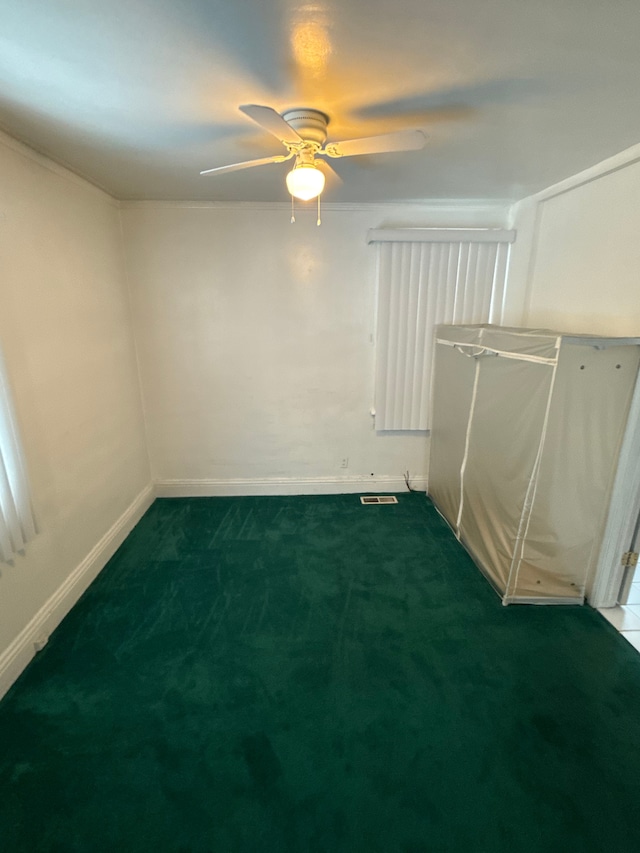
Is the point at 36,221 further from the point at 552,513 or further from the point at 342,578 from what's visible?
the point at 552,513

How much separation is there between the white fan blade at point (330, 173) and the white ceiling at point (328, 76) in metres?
0.06

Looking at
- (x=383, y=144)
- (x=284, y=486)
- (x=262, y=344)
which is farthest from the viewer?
(x=284, y=486)

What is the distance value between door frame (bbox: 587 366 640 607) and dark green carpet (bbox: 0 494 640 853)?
24cm

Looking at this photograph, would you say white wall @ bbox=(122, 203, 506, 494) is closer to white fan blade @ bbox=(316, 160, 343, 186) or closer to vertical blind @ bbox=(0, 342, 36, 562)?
white fan blade @ bbox=(316, 160, 343, 186)

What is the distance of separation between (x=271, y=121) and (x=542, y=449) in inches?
75.2

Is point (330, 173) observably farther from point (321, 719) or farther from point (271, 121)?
point (321, 719)

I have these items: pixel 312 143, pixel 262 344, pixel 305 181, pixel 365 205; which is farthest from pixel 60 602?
pixel 365 205

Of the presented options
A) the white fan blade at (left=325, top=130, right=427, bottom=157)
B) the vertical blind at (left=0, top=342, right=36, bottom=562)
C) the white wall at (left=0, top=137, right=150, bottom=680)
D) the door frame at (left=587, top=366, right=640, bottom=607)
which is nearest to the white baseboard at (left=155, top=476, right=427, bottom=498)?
the white wall at (left=0, top=137, right=150, bottom=680)

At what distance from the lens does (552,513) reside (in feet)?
7.25

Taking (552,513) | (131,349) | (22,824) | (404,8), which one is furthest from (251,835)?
(131,349)

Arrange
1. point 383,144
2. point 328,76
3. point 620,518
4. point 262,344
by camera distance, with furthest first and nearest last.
Result: 1. point 262,344
2. point 620,518
3. point 383,144
4. point 328,76

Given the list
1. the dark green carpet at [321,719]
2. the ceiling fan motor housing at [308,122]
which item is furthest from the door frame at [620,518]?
the ceiling fan motor housing at [308,122]

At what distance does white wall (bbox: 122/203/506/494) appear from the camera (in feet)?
10.4

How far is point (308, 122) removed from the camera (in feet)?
5.54
